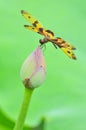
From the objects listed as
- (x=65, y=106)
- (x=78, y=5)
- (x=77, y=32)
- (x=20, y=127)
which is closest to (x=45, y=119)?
(x=65, y=106)

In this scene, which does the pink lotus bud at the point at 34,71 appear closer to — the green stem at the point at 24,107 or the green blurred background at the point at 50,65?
the green stem at the point at 24,107

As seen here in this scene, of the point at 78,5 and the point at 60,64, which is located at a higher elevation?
the point at 78,5

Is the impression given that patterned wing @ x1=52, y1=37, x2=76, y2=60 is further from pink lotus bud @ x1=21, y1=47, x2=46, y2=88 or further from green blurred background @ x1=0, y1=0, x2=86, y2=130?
green blurred background @ x1=0, y1=0, x2=86, y2=130

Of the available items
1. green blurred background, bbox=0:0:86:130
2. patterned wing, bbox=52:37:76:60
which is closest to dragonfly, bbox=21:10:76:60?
patterned wing, bbox=52:37:76:60

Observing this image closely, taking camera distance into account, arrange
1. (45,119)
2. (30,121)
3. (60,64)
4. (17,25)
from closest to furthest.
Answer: (45,119) → (30,121) → (60,64) → (17,25)

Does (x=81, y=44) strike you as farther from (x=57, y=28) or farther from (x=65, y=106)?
(x=65, y=106)
